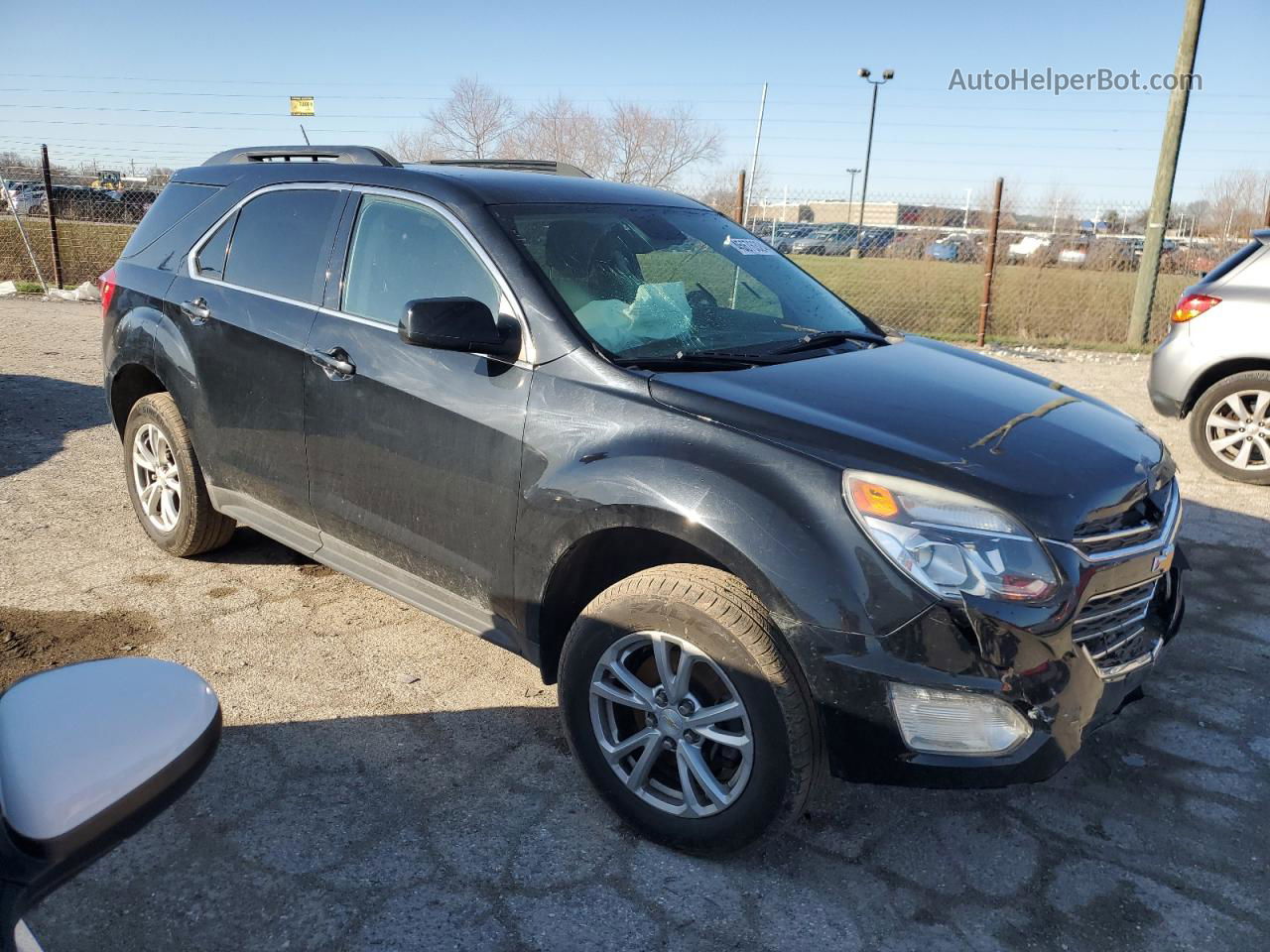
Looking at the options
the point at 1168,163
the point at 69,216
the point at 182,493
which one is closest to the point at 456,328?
the point at 182,493

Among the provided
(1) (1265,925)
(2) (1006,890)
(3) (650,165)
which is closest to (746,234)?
(2) (1006,890)

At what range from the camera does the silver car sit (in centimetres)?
650

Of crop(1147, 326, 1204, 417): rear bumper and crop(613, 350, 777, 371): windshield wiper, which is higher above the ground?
crop(613, 350, 777, 371): windshield wiper

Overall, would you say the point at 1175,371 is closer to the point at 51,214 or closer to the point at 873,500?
the point at 873,500

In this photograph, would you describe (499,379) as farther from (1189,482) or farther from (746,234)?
(1189,482)

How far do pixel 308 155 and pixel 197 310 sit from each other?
0.79 m

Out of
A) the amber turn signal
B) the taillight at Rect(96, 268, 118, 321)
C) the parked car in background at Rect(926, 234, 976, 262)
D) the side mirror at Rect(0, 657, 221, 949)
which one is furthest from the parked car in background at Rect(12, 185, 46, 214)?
the side mirror at Rect(0, 657, 221, 949)

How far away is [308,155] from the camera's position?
4.16 m

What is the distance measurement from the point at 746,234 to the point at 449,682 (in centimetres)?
218

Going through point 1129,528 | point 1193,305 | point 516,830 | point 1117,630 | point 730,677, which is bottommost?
point 516,830

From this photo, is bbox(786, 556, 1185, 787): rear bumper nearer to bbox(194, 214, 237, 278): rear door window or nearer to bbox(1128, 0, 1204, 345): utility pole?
bbox(194, 214, 237, 278): rear door window

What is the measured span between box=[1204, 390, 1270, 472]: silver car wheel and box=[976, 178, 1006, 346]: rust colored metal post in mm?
5683

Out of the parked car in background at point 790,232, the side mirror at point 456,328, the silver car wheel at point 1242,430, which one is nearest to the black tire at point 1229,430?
the silver car wheel at point 1242,430

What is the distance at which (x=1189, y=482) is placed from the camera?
6.53 meters
